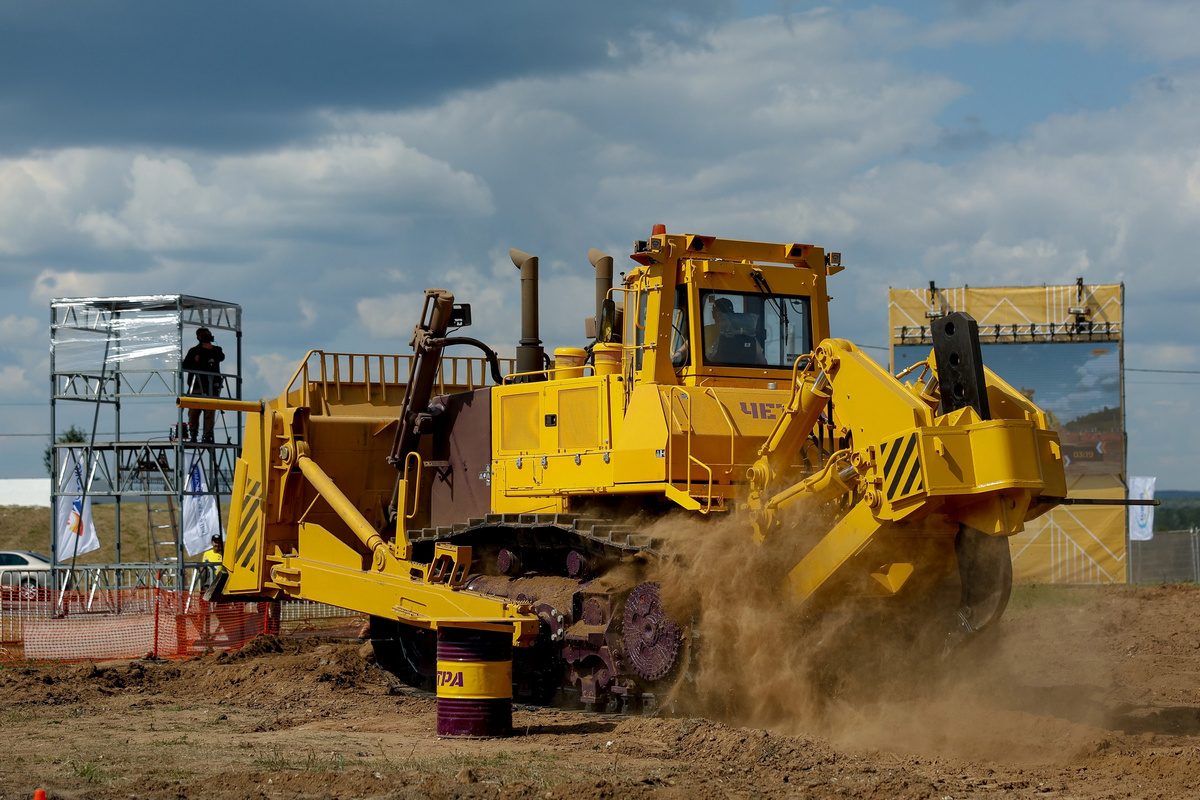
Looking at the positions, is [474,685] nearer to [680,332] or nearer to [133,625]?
[680,332]

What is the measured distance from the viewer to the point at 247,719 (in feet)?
42.9

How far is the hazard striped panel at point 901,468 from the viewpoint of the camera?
10016 mm

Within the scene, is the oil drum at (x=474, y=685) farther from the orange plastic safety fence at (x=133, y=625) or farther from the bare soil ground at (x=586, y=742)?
the orange plastic safety fence at (x=133, y=625)

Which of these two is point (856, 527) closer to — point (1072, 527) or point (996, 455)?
point (996, 455)

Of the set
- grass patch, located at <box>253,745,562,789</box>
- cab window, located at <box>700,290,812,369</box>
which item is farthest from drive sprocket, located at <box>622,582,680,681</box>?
cab window, located at <box>700,290,812,369</box>

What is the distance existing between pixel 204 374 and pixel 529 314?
10.4m

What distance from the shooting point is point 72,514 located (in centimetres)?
2539

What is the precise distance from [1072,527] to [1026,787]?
2931 centimetres

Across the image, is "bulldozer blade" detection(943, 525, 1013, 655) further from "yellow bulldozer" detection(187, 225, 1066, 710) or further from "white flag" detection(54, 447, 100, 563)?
"white flag" detection(54, 447, 100, 563)

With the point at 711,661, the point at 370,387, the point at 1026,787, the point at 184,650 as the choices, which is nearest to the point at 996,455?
the point at 1026,787

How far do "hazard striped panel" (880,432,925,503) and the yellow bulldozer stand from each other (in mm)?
16

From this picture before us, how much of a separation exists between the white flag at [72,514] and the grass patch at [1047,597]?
17.5 metres

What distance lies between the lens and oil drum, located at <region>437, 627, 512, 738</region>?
37.3ft

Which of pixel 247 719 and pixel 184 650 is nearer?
pixel 247 719
